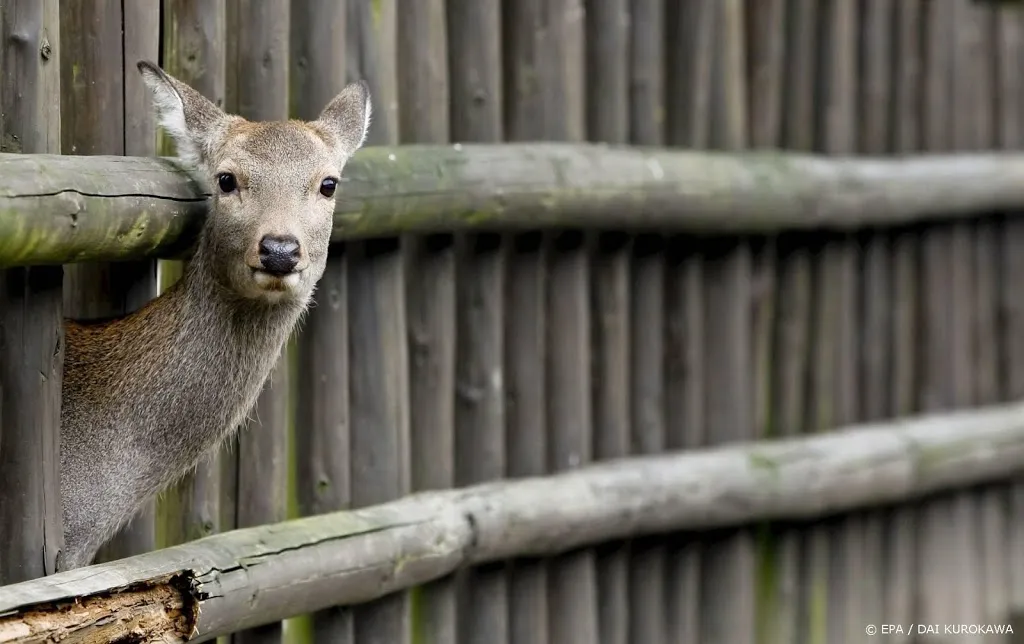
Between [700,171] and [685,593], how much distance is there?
2.28 metres

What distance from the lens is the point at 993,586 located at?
9.98 meters

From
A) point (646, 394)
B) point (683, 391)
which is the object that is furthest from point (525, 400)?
point (683, 391)

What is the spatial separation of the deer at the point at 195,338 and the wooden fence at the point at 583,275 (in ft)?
0.60

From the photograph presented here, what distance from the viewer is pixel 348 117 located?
18.6 ft

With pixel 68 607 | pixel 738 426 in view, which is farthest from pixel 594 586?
pixel 68 607

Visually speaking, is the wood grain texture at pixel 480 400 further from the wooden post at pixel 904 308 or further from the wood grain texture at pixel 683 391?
the wooden post at pixel 904 308

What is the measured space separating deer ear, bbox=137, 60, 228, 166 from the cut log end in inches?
58.8

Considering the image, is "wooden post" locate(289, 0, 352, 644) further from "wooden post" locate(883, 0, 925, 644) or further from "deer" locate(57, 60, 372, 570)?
"wooden post" locate(883, 0, 925, 644)

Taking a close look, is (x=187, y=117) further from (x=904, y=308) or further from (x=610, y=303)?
(x=904, y=308)

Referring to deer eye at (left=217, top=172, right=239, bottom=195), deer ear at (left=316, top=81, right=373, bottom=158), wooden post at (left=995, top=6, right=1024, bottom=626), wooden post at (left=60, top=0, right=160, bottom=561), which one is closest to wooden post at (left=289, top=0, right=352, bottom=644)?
deer ear at (left=316, top=81, right=373, bottom=158)

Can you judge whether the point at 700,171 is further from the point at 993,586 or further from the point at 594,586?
the point at 993,586

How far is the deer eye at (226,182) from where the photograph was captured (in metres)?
5.22

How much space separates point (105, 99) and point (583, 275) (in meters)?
2.85

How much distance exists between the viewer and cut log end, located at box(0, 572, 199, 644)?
4.59m
